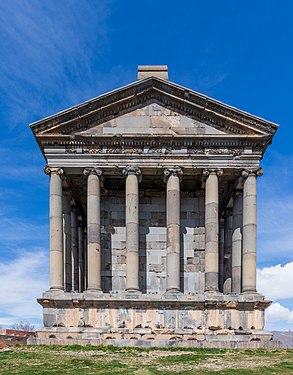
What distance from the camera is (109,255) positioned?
29922 mm

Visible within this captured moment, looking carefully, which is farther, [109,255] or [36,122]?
[109,255]

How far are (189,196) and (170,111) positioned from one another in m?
5.81

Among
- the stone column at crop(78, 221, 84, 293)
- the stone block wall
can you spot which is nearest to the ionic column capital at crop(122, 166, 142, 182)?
the stone block wall

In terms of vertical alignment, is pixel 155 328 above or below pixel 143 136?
below

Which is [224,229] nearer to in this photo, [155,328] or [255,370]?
[155,328]

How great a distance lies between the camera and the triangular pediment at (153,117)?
90.3 ft

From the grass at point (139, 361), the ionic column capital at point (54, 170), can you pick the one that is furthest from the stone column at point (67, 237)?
the grass at point (139, 361)

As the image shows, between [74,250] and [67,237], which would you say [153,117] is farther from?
[74,250]

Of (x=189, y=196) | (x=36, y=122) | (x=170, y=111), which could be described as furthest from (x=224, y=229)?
(x=36, y=122)

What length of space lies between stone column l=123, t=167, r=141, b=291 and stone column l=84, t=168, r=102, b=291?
60.3 inches

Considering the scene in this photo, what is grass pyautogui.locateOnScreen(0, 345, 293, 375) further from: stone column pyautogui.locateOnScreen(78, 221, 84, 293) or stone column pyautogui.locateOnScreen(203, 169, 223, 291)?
stone column pyautogui.locateOnScreen(78, 221, 84, 293)

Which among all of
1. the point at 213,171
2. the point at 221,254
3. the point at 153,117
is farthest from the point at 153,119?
the point at 221,254

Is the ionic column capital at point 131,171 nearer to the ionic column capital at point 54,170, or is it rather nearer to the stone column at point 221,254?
the ionic column capital at point 54,170

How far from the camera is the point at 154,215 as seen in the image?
30.8m
